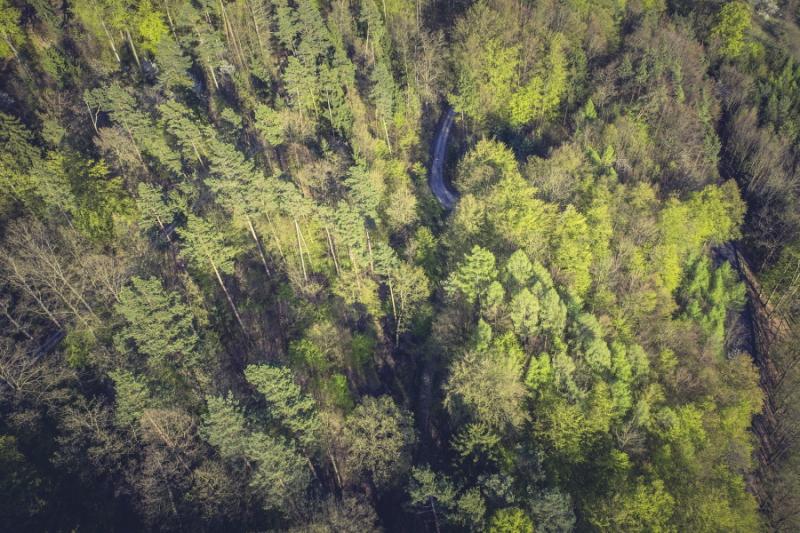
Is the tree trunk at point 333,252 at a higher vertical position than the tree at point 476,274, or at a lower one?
higher

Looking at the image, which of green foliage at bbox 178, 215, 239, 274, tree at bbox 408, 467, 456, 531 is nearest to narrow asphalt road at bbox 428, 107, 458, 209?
green foliage at bbox 178, 215, 239, 274

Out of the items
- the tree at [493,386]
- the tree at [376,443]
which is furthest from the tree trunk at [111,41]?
the tree at [493,386]

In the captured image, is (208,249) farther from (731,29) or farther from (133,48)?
(731,29)

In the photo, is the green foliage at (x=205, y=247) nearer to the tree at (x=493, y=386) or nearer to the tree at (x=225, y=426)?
the tree at (x=225, y=426)

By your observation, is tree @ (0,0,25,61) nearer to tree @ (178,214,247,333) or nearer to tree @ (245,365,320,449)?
tree @ (178,214,247,333)

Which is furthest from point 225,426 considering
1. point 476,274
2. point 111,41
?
point 111,41
